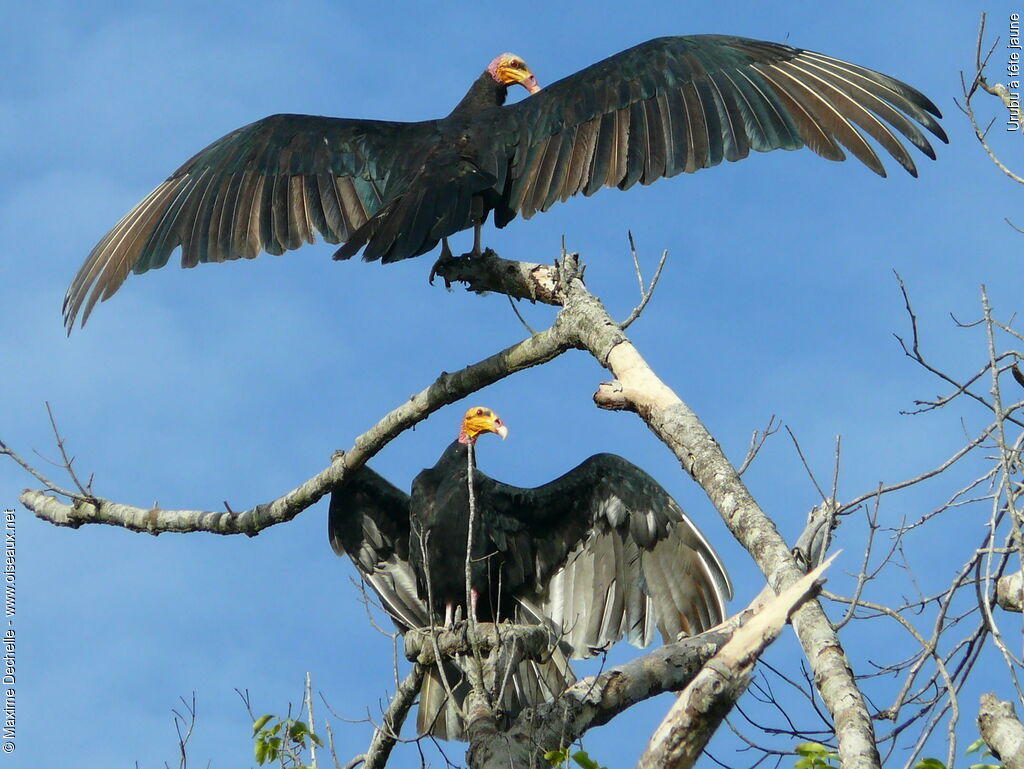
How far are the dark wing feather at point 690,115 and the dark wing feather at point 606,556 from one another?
3.19 ft

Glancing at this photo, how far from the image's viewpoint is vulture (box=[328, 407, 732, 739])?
14.5 feet

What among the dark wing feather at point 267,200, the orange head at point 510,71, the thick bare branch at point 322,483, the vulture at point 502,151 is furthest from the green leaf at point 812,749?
the orange head at point 510,71

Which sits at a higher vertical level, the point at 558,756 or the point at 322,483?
the point at 322,483

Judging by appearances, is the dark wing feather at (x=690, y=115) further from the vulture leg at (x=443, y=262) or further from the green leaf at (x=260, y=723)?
the green leaf at (x=260, y=723)

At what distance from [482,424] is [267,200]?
3.69 feet

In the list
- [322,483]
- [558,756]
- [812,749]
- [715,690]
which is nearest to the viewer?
[715,690]

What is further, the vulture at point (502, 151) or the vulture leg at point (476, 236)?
the vulture leg at point (476, 236)

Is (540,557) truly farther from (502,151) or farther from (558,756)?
(558,756)

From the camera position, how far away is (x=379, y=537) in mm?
4797

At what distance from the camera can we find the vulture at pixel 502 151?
4125 mm

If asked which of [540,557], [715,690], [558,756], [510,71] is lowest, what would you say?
[715,690]

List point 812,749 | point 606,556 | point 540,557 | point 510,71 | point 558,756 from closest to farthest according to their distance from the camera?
point 812,749 < point 558,756 < point 606,556 < point 540,557 < point 510,71

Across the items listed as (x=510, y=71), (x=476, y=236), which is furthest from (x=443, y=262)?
(x=510, y=71)

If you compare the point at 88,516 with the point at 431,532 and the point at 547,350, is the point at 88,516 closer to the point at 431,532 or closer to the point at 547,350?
the point at 431,532
